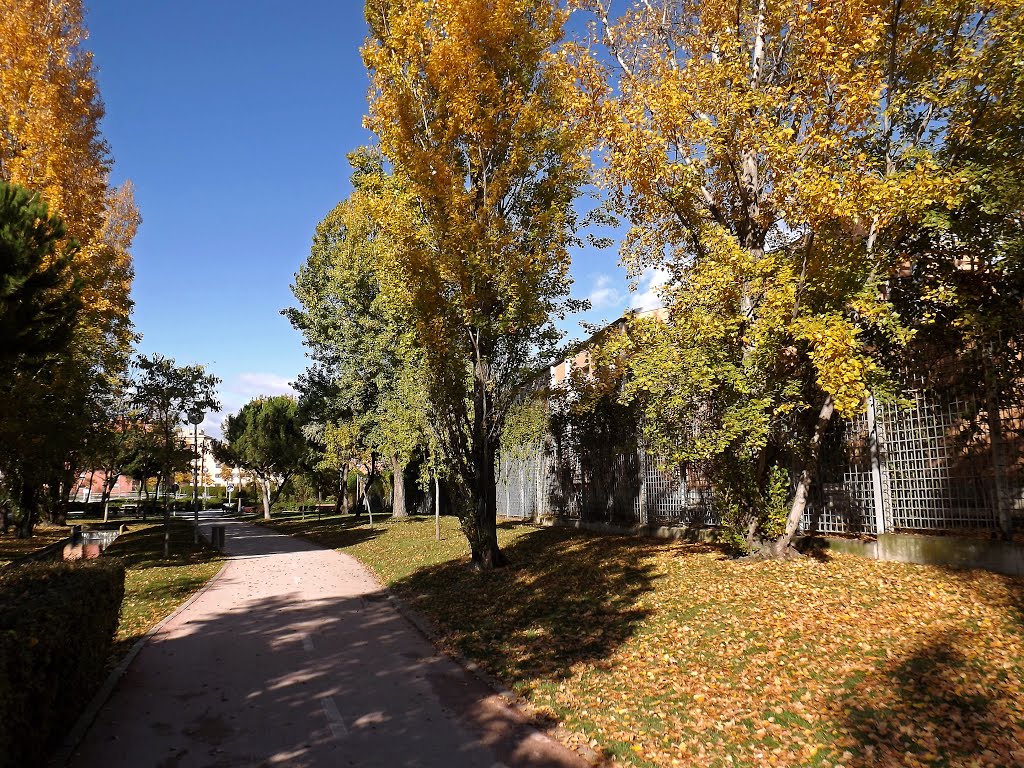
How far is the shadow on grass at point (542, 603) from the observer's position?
778 centimetres

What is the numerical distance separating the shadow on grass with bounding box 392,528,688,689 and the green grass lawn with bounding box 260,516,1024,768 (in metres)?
0.05

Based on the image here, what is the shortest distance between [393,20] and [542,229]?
17.7 feet

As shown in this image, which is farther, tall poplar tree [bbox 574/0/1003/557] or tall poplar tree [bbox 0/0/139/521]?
tall poplar tree [bbox 0/0/139/521]

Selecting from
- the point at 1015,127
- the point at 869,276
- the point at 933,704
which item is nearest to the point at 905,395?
the point at 869,276

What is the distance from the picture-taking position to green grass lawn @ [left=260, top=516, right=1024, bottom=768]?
16.3 feet

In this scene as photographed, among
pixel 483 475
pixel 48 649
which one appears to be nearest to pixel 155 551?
pixel 483 475

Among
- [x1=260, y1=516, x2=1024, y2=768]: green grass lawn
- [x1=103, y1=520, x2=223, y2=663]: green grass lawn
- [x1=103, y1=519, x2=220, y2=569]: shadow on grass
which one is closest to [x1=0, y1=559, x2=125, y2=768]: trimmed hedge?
[x1=103, y1=520, x2=223, y2=663]: green grass lawn

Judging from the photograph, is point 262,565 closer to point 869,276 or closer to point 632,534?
point 632,534

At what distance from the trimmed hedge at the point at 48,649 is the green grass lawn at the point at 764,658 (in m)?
4.06

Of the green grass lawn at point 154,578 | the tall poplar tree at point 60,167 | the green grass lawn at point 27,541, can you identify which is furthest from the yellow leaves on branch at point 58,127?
Answer: the green grass lawn at point 27,541

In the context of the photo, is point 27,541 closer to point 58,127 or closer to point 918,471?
point 58,127

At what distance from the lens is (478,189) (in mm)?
13789

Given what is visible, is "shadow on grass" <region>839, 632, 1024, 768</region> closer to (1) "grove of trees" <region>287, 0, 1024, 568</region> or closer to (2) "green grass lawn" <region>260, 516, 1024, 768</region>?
(2) "green grass lawn" <region>260, 516, 1024, 768</region>

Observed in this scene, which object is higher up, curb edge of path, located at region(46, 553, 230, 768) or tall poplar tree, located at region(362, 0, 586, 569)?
tall poplar tree, located at region(362, 0, 586, 569)
